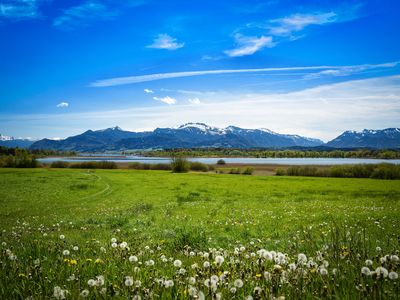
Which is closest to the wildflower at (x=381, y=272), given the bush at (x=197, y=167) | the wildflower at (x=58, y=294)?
the wildflower at (x=58, y=294)

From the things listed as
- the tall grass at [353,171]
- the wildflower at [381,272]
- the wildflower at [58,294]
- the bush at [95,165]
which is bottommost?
the tall grass at [353,171]

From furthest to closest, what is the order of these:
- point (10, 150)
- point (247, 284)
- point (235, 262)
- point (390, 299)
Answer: point (10, 150)
point (235, 262)
point (247, 284)
point (390, 299)

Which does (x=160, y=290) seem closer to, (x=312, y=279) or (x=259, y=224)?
(x=312, y=279)

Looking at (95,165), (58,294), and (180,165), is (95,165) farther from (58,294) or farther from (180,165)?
(58,294)

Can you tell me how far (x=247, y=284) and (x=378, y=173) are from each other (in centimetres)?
10038

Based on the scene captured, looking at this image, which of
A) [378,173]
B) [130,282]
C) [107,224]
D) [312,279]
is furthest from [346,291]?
[378,173]

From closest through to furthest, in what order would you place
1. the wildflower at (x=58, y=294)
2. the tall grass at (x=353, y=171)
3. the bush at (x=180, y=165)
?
the wildflower at (x=58, y=294) < the tall grass at (x=353, y=171) < the bush at (x=180, y=165)

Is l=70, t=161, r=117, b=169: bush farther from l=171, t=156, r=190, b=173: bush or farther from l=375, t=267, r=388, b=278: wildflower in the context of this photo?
l=375, t=267, r=388, b=278: wildflower

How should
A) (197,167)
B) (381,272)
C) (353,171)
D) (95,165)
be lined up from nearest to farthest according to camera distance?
(381,272), (353,171), (197,167), (95,165)

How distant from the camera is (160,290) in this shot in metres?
4.77

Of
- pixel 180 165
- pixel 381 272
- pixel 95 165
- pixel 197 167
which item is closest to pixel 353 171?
pixel 180 165

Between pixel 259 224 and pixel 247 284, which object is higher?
pixel 247 284

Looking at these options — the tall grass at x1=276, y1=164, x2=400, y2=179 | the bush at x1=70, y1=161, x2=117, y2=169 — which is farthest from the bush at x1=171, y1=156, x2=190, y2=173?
the tall grass at x1=276, y1=164, x2=400, y2=179

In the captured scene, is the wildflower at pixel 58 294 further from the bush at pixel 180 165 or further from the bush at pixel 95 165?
the bush at pixel 95 165
